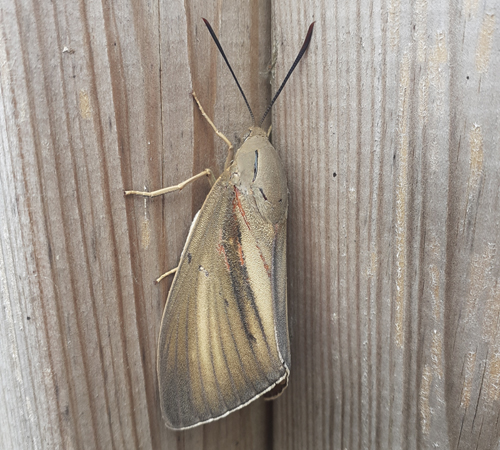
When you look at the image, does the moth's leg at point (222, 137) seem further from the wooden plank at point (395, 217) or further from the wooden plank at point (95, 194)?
the wooden plank at point (395, 217)

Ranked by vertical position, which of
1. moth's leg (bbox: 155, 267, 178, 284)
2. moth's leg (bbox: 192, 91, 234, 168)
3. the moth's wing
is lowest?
the moth's wing

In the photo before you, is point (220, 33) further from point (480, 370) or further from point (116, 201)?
point (480, 370)

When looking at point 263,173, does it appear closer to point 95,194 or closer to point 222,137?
point 222,137

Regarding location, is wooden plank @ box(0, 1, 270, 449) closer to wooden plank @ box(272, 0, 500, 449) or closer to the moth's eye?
the moth's eye

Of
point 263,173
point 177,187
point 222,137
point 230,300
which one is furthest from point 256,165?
point 230,300

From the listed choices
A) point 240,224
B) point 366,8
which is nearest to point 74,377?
point 240,224

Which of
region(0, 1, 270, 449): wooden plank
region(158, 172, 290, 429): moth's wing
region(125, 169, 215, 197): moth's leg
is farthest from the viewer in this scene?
region(158, 172, 290, 429): moth's wing

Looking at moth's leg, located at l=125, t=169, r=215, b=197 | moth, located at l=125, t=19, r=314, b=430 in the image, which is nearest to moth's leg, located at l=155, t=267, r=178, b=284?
moth, located at l=125, t=19, r=314, b=430
